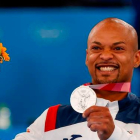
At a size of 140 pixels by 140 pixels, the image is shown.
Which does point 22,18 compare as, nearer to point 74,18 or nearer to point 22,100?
Result: point 74,18

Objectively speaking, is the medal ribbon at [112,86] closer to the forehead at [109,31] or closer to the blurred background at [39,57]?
the forehead at [109,31]

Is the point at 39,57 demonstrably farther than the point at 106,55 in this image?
Yes

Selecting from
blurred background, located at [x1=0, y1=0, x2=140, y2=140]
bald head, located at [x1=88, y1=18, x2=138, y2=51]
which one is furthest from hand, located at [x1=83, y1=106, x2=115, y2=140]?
blurred background, located at [x1=0, y1=0, x2=140, y2=140]

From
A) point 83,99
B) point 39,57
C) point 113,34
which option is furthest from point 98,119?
point 39,57

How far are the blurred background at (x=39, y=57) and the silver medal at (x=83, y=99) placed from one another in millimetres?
1035

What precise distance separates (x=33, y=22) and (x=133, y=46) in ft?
3.29

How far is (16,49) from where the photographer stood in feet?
10.6

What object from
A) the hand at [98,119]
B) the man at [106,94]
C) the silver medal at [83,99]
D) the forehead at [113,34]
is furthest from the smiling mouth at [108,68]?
the hand at [98,119]

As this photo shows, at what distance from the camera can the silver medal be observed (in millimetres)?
2094

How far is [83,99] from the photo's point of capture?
6.97 feet

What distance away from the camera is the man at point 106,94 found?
239 centimetres

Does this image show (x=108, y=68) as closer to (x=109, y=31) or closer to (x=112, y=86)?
(x=112, y=86)

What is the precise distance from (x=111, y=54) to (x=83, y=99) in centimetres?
39

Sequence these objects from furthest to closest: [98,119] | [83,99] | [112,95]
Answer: [112,95] → [83,99] → [98,119]
